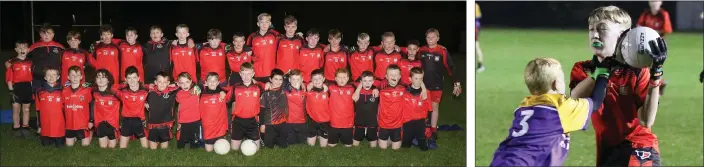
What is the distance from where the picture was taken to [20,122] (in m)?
7.29

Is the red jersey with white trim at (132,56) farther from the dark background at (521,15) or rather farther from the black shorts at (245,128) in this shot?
the dark background at (521,15)

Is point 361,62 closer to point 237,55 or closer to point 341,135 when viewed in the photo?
point 341,135

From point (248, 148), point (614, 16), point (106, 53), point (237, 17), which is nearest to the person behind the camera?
point (614, 16)

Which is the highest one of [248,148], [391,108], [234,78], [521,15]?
[521,15]

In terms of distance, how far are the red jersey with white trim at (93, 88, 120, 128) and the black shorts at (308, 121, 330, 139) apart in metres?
1.62

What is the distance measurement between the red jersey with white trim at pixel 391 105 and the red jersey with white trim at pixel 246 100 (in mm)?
1007

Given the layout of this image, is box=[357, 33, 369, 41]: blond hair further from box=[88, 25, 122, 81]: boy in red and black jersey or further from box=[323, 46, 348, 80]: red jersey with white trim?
box=[88, 25, 122, 81]: boy in red and black jersey

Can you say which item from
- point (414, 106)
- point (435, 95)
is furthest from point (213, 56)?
point (435, 95)

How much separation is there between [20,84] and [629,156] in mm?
5315

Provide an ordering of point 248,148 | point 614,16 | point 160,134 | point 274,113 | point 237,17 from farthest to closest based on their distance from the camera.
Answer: point 237,17
point 160,134
point 274,113
point 248,148
point 614,16

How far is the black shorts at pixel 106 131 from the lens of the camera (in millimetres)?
6812

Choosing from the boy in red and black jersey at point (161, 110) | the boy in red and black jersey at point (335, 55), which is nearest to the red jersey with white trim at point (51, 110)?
the boy in red and black jersey at point (161, 110)

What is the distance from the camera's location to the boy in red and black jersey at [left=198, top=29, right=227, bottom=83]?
6.78m

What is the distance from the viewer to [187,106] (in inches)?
260
